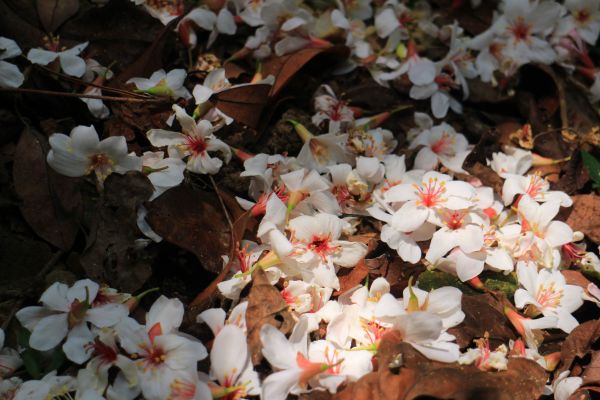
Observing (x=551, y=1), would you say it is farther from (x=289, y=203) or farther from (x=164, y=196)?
(x=164, y=196)

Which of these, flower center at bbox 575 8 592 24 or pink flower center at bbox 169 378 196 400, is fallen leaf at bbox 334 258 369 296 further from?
flower center at bbox 575 8 592 24

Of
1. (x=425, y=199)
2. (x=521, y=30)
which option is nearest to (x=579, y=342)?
(x=425, y=199)

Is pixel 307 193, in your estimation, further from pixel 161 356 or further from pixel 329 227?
pixel 161 356

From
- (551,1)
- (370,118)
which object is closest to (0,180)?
(370,118)

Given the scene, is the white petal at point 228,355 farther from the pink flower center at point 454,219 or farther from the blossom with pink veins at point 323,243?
the pink flower center at point 454,219

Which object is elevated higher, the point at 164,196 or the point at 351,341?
the point at 164,196

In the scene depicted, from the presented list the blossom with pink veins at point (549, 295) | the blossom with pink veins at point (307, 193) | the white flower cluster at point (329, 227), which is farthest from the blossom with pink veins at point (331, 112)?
the blossom with pink veins at point (549, 295)
